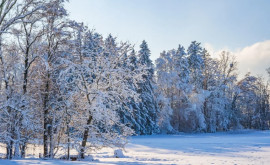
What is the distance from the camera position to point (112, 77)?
13.3m

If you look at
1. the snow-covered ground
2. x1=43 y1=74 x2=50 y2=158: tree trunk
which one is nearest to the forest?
x1=43 y1=74 x2=50 y2=158: tree trunk

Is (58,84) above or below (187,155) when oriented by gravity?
above

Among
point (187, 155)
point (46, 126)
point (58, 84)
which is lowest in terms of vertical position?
point (187, 155)

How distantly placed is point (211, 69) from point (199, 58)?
3188mm

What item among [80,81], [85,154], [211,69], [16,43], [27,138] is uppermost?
[211,69]

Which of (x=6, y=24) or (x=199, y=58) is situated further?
(x=199, y=58)

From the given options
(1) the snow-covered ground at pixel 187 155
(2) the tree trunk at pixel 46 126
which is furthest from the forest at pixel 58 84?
(1) the snow-covered ground at pixel 187 155

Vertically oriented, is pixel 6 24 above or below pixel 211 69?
below

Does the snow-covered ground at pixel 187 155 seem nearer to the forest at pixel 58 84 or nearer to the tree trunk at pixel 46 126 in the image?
the forest at pixel 58 84

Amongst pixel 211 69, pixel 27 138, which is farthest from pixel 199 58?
pixel 27 138

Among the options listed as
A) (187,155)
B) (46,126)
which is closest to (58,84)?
(46,126)

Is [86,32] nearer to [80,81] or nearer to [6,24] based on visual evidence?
[80,81]

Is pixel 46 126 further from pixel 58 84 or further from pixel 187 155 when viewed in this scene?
pixel 187 155

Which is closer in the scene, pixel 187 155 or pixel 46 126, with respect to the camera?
pixel 46 126
